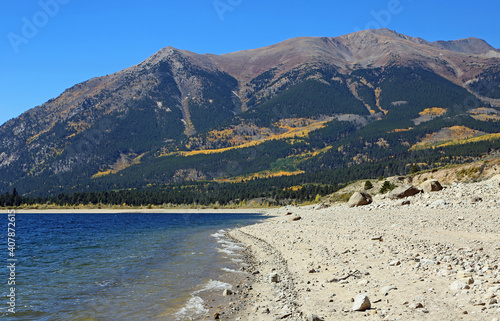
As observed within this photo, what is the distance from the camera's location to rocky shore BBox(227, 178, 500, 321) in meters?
11.4

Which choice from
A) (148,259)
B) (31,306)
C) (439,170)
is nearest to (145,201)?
(439,170)

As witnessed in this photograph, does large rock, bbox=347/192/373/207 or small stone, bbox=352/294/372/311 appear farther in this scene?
large rock, bbox=347/192/373/207

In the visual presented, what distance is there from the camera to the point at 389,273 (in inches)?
635

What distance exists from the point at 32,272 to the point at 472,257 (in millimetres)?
28785

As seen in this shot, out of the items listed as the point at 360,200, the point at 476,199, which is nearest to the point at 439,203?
the point at 476,199

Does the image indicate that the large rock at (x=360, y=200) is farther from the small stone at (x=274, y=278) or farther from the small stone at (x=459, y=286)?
the small stone at (x=459, y=286)

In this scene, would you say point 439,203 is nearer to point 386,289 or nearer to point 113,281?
point 386,289

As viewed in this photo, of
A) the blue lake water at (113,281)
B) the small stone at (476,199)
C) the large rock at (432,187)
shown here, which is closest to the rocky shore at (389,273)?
the small stone at (476,199)

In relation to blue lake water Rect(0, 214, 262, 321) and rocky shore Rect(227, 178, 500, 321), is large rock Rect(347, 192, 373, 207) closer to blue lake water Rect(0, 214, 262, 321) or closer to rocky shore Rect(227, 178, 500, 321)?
rocky shore Rect(227, 178, 500, 321)

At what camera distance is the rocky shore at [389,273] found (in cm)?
1140

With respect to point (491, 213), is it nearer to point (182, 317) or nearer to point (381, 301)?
point (381, 301)

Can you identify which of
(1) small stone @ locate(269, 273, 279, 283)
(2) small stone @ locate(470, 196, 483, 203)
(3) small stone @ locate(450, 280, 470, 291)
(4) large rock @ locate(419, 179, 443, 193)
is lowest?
(1) small stone @ locate(269, 273, 279, 283)

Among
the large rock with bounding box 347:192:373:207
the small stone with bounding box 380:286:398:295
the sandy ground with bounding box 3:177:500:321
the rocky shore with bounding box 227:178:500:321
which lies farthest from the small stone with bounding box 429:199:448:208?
the small stone with bounding box 380:286:398:295

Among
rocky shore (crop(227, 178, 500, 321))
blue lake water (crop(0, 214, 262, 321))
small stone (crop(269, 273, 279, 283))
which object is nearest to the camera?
rocky shore (crop(227, 178, 500, 321))
